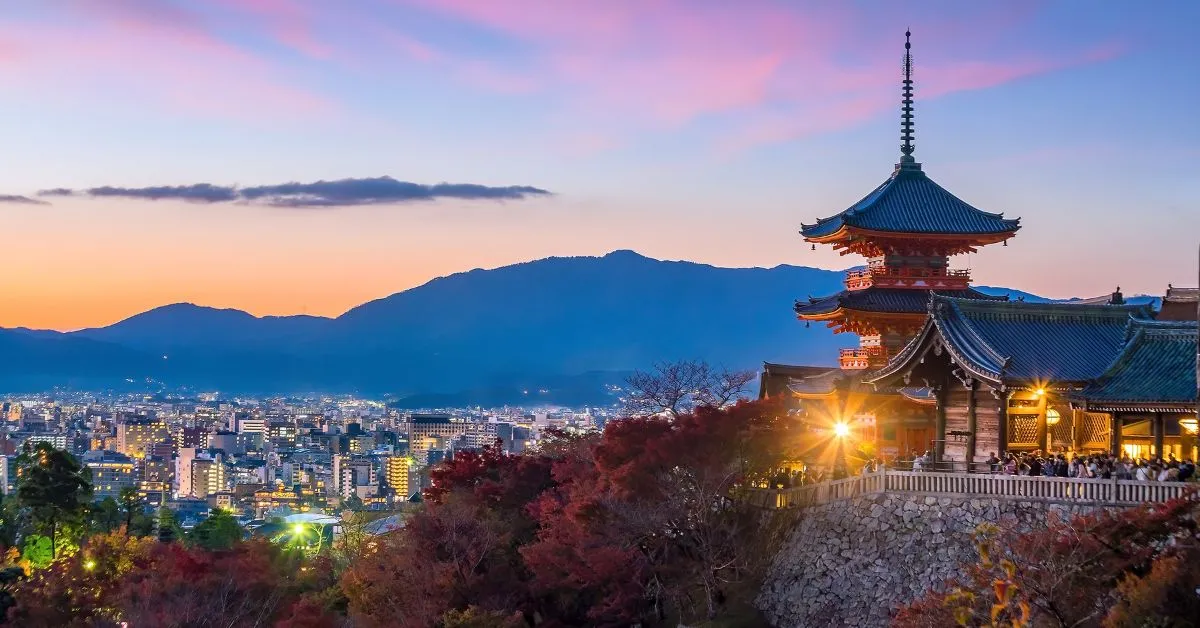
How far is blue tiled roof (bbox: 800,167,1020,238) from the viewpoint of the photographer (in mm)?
34750

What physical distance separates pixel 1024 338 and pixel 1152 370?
2513 mm

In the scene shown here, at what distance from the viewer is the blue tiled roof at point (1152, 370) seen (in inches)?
930

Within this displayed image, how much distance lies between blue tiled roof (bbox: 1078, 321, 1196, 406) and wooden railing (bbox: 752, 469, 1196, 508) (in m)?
3.55

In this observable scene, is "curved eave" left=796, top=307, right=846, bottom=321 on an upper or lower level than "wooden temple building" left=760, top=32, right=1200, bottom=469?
upper

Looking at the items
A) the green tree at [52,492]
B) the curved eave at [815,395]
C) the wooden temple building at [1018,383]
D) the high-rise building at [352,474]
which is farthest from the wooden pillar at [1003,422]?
the high-rise building at [352,474]

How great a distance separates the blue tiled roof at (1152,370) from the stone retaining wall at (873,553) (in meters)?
3.96

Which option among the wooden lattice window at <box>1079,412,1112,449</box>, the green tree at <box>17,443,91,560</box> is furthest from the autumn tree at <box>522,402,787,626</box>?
the green tree at <box>17,443,91,560</box>

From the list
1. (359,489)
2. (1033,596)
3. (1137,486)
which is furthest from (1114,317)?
(359,489)

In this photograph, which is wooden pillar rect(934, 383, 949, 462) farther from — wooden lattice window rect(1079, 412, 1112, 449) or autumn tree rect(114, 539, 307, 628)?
autumn tree rect(114, 539, 307, 628)

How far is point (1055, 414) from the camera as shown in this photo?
2533 centimetres

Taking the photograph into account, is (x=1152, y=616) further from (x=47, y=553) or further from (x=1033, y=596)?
(x=47, y=553)

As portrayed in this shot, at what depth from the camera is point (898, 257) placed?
1400 inches

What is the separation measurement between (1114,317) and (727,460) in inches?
323

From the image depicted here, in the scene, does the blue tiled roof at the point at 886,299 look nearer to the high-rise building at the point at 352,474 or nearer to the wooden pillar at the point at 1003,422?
the wooden pillar at the point at 1003,422
